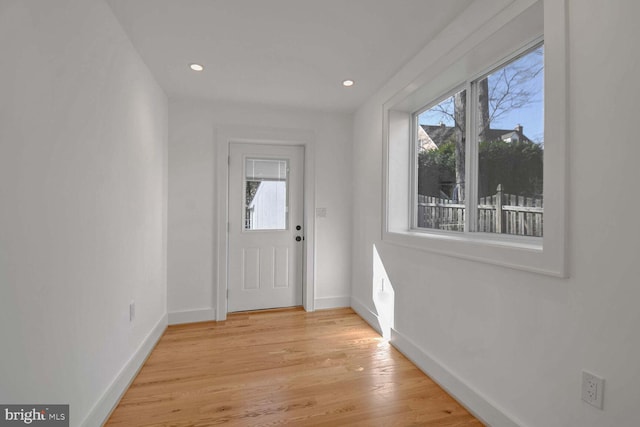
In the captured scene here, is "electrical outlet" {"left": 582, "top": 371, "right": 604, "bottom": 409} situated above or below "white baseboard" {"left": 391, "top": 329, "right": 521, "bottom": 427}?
above

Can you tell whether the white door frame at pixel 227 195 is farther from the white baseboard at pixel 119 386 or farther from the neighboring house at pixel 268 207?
the white baseboard at pixel 119 386

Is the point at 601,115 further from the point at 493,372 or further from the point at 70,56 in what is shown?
the point at 70,56

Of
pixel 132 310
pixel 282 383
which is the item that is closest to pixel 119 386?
pixel 132 310

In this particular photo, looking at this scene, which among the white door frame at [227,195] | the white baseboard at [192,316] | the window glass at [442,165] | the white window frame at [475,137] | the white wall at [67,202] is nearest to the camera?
the white wall at [67,202]

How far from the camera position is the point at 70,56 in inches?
50.9

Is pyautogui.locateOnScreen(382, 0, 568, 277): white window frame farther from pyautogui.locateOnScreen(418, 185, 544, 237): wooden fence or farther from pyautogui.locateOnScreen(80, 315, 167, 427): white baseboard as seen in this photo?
pyautogui.locateOnScreen(80, 315, 167, 427): white baseboard

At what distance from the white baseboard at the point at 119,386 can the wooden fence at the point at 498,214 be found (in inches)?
97.9

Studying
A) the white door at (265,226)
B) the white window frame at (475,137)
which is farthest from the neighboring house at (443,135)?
the white door at (265,226)

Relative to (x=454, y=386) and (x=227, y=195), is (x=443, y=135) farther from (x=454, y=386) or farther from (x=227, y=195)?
(x=227, y=195)

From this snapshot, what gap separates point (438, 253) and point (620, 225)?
1005 millimetres

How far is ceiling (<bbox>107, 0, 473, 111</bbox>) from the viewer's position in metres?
1.69

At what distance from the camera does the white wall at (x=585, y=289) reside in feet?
3.29

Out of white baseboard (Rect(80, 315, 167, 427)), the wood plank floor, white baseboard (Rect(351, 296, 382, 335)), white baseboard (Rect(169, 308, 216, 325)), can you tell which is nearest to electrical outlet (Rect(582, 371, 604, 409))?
the wood plank floor

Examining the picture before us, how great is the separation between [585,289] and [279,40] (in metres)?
2.20
